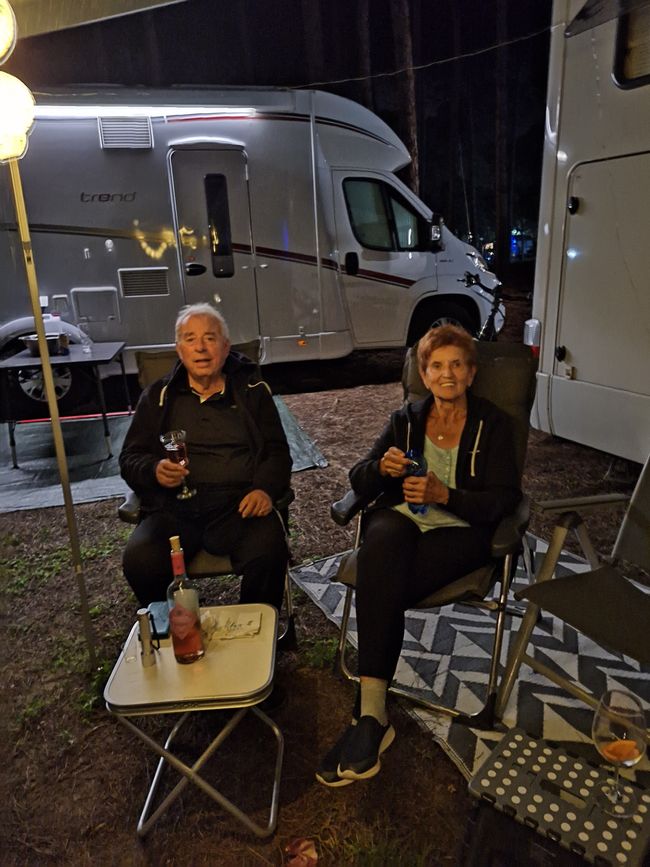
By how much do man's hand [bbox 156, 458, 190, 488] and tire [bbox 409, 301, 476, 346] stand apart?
→ 14.5 ft

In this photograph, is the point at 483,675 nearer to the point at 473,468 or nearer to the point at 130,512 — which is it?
the point at 473,468

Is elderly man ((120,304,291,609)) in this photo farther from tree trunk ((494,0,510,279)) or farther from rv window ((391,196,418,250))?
tree trunk ((494,0,510,279))

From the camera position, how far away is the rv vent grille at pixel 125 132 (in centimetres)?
468

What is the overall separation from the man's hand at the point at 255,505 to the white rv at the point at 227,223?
3142mm

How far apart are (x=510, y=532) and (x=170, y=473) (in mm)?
1064

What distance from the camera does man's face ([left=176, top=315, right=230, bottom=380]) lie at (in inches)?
81.7

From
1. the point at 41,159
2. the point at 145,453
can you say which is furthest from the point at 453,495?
the point at 41,159

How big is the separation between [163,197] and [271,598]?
402cm

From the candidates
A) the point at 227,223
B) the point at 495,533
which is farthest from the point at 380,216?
the point at 495,533

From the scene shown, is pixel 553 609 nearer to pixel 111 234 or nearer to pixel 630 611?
pixel 630 611

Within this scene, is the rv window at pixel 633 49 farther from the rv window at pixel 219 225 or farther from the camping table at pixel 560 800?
the rv window at pixel 219 225

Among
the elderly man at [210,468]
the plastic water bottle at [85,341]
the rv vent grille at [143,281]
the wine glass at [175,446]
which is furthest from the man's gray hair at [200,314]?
the rv vent grille at [143,281]

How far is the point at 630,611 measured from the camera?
1.65 meters

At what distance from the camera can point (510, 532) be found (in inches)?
69.6
